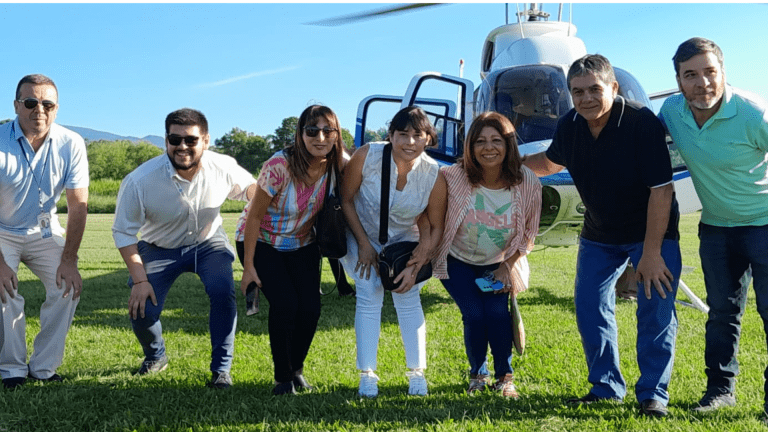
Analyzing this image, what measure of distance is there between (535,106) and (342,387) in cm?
401

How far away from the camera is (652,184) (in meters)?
3.17

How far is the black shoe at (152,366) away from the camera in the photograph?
428 centimetres

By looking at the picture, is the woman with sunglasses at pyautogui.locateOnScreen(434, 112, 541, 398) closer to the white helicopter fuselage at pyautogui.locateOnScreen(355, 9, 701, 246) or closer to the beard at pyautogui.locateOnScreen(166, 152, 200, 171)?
the beard at pyautogui.locateOnScreen(166, 152, 200, 171)

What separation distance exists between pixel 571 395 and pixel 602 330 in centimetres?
48

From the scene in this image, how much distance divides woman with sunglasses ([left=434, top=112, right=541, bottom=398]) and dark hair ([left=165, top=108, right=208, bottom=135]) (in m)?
1.55

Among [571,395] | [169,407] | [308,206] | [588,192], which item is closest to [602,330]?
[571,395]

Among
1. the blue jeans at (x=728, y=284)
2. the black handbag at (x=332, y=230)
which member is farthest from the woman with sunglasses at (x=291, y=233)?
the blue jeans at (x=728, y=284)

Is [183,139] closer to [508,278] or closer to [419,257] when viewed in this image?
[419,257]

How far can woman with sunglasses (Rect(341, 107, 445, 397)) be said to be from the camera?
3.59 meters

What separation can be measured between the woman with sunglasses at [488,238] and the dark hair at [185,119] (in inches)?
61.0

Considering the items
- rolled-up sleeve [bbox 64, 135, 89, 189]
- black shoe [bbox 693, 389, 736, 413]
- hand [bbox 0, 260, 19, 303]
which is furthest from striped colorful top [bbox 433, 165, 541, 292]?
hand [bbox 0, 260, 19, 303]

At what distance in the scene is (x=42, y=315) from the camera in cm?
399

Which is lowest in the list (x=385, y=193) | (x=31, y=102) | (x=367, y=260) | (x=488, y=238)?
(x=367, y=260)

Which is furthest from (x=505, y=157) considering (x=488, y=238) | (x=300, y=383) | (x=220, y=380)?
(x=220, y=380)
